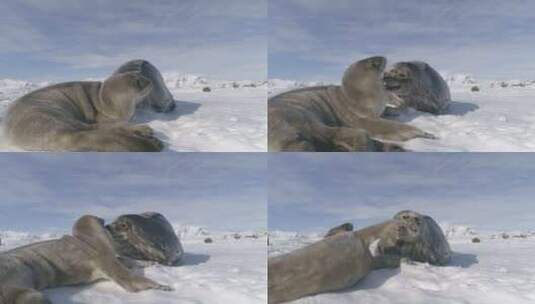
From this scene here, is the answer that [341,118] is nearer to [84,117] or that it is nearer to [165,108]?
[165,108]

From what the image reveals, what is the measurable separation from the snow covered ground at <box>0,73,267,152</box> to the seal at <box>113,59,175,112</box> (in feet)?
0.27

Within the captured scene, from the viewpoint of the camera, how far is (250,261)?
219 inches

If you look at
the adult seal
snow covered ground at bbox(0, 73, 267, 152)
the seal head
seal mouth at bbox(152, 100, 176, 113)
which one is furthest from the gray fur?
seal mouth at bbox(152, 100, 176, 113)

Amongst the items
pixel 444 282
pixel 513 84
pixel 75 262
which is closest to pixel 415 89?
pixel 444 282

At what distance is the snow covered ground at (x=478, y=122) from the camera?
226 inches

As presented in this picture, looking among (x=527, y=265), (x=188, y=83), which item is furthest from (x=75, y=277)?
(x=188, y=83)

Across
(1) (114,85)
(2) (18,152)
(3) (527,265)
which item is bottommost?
(3) (527,265)

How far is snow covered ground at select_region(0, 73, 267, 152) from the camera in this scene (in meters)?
5.80

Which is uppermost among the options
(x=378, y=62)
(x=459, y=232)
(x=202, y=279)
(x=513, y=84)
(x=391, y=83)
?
(x=378, y=62)

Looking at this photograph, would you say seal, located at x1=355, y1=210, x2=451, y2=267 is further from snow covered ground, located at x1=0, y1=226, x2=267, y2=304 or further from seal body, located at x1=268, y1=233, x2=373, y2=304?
snow covered ground, located at x1=0, y1=226, x2=267, y2=304

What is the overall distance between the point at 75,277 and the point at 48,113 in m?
1.46

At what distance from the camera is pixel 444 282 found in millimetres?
4898

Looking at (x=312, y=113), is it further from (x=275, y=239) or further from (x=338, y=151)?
(x=275, y=239)

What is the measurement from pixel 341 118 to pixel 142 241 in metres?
1.81
